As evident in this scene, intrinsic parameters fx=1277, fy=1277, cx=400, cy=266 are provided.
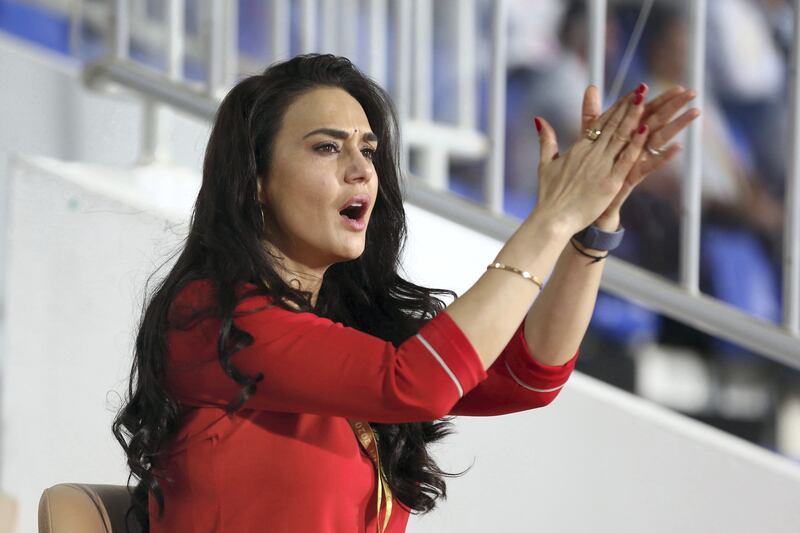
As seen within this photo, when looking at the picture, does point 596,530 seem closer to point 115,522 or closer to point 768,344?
point 768,344

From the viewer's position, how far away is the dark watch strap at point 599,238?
1.43m

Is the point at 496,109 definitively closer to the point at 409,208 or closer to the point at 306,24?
the point at 409,208

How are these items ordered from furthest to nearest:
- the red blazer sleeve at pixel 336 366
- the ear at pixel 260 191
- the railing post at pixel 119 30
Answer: the railing post at pixel 119 30 → the ear at pixel 260 191 → the red blazer sleeve at pixel 336 366

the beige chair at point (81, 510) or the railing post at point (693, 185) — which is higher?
the railing post at point (693, 185)

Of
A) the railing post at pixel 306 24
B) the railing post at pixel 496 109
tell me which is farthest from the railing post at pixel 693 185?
the railing post at pixel 306 24

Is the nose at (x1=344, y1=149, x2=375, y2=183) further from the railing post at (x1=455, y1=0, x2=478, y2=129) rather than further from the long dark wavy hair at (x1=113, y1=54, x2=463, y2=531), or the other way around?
the railing post at (x1=455, y1=0, x2=478, y2=129)

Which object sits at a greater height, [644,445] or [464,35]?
[464,35]

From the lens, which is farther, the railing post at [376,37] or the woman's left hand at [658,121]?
the railing post at [376,37]

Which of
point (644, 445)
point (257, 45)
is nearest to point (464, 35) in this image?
point (257, 45)

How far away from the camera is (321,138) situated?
1.49m

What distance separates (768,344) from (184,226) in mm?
1058

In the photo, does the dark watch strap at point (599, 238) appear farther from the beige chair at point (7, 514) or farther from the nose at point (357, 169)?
the beige chair at point (7, 514)

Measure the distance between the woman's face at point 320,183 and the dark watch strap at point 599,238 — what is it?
25cm

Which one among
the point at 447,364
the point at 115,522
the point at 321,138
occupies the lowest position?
the point at 115,522
